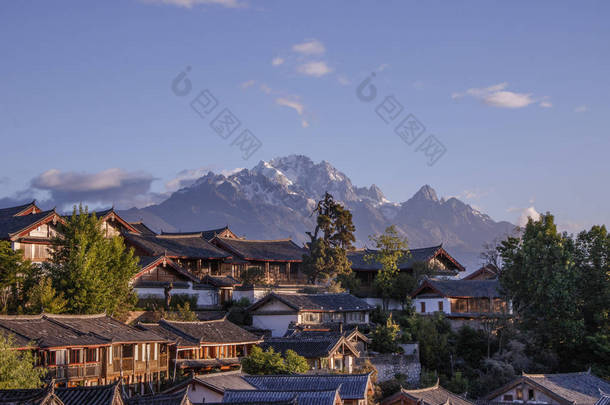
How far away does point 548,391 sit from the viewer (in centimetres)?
4925

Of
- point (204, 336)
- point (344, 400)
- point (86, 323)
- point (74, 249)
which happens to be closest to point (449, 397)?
point (344, 400)

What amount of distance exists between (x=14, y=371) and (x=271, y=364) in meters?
18.4

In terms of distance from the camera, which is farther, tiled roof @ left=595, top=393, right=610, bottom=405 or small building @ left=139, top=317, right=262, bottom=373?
tiled roof @ left=595, top=393, right=610, bottom=405

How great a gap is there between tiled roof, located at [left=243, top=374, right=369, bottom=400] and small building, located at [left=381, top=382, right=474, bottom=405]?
12.4 feet

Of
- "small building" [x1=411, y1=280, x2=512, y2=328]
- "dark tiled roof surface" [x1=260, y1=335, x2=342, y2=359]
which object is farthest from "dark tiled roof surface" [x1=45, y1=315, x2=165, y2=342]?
"small building" [x1=411, y1=280, x2=512, y2=328]

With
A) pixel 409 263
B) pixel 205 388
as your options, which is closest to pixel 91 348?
pixel 205 388

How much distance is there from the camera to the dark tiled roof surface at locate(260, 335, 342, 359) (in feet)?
167

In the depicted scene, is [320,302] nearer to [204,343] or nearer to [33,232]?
[204,343]

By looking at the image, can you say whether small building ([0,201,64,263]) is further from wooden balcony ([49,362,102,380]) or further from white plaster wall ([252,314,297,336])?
white plaster wall ([252,314,297,336])

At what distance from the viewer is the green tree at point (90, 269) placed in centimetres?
4766

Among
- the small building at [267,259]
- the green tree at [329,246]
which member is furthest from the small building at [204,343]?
the small building at [267,259]

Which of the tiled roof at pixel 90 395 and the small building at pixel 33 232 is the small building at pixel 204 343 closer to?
the small building at pixel 33 232

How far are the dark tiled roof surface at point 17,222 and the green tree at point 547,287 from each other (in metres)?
39.2

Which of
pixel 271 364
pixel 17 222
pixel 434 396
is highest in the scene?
pixel 17 222
